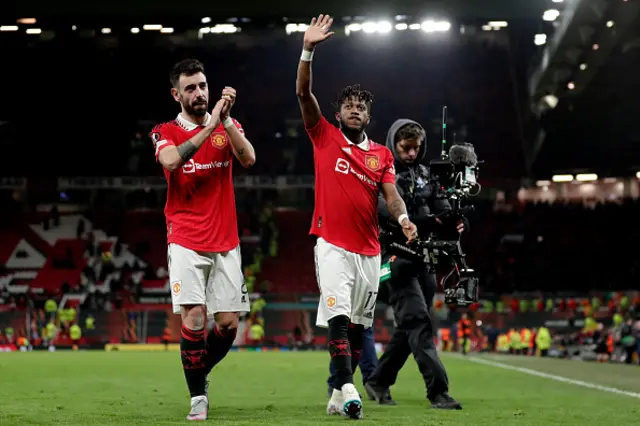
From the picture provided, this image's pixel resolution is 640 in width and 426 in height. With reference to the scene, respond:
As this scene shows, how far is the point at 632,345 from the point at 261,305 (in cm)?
1402

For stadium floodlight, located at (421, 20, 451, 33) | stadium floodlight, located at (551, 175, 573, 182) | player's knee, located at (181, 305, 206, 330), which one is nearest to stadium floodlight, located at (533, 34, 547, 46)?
stadium floodlight, located at (421, 20, 451, 33)

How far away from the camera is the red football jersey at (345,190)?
22.2ft

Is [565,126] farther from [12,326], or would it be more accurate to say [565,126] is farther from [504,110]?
[12,326]

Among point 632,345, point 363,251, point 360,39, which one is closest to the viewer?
point 363,251

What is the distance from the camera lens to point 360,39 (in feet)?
130

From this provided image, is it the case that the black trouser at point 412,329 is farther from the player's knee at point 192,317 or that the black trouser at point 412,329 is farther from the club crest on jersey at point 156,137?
the club crest on jersey at point 156,137

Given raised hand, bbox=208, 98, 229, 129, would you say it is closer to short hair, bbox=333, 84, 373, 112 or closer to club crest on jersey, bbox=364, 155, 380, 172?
short hair, bbox=333, 84, 373, 112

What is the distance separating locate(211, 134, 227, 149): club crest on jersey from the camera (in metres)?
6.82

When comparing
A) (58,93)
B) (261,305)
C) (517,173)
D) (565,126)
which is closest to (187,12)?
(261,305)

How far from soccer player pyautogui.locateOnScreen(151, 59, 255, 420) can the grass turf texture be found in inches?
23.8

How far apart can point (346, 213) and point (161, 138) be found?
4.57 ft

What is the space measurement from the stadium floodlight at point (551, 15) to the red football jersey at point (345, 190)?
20.9m

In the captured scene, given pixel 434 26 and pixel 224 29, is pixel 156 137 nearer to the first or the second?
pixel 434 26

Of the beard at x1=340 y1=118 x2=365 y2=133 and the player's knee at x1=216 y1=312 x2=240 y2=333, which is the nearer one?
the player's knee at x1=216 y1=312 x2=240 y2=333
